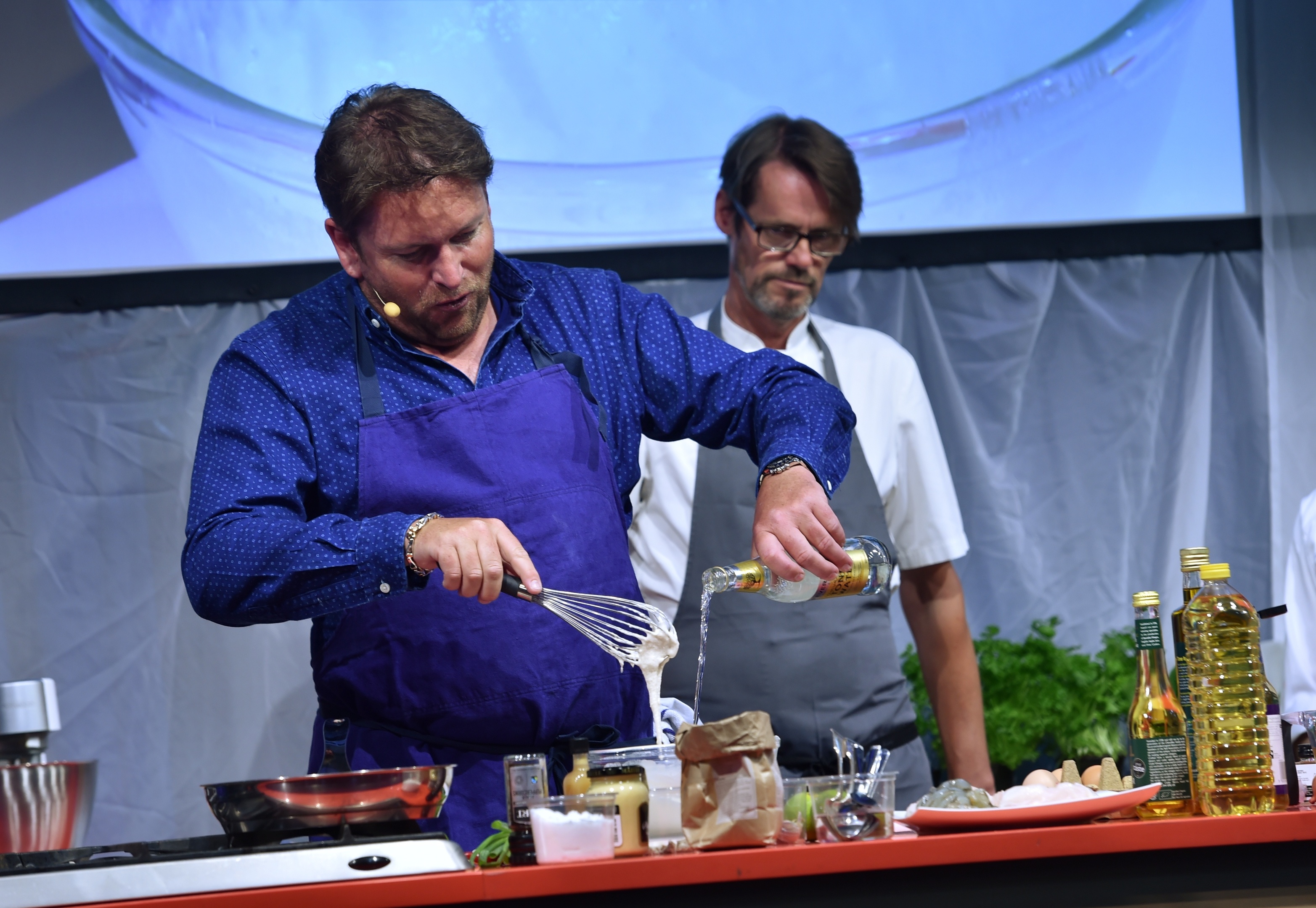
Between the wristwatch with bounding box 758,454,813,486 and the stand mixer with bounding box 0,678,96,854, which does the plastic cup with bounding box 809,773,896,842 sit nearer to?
the wristwatch with bounding box 758,454,813,486

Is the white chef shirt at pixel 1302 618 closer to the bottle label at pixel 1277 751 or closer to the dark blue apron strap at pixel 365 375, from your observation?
the bottle label at pixel 1277 751

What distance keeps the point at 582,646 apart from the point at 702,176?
1.66 meters

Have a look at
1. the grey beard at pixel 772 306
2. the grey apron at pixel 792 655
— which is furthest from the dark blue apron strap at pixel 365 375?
the grey beard at pixel 772 306

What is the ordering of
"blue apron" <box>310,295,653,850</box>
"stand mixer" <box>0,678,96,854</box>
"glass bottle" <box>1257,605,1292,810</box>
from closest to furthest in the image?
1. "glass bottle" <box>1257,605,1292,810</box>
2. "stand mixer" <box>0,678,96,854</box>
3. "blue apron" <box>310,295,653,850</box>

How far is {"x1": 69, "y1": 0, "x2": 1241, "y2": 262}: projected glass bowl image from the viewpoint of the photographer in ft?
10.1

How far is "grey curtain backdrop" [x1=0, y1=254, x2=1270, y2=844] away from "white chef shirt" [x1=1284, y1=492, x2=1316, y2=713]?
55 centimetres

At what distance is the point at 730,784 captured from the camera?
4.32 ft

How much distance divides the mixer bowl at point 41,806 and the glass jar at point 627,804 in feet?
2.25

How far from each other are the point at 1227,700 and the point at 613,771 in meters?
0.70

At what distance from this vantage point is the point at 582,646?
6.15 feet

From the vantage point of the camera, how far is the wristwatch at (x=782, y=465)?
6.02 ft

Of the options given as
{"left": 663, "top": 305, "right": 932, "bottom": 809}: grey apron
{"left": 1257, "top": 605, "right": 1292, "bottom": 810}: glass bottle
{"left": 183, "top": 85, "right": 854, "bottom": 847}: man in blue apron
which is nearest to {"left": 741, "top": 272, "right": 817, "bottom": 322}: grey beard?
{"left": 663, "top": 305, "right": 932, "bottom": 809}: grey apron

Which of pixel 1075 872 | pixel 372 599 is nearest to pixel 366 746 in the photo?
pixel 372 599

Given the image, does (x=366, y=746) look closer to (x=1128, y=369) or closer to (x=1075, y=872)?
(x=1075, y=872)
